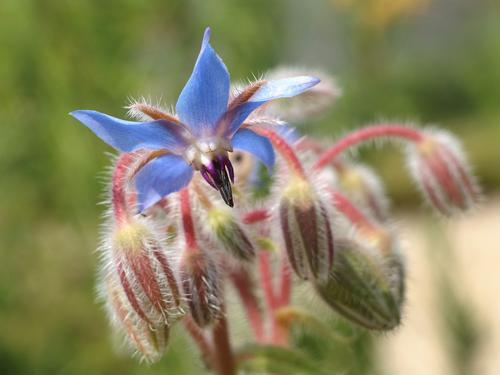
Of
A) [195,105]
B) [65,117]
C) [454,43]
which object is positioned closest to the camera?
[195,105]

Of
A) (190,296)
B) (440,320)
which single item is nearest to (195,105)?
(190,296)

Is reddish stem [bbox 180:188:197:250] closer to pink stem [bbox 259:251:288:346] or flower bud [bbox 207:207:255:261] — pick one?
flower bud [bbox 207:207:255:261]

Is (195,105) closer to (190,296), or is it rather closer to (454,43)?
(190,296)

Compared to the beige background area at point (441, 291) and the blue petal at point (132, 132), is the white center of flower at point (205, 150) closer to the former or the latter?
the blue petal at point (132, 132)

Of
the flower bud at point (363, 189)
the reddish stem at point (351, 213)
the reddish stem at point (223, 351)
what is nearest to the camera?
the reddish stem at point (223, 351)

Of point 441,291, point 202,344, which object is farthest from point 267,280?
point 441,291

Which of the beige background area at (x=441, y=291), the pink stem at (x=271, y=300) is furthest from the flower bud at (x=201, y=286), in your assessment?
the beige background area at (x=441, y=291)
